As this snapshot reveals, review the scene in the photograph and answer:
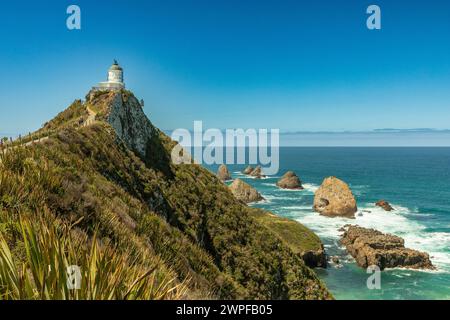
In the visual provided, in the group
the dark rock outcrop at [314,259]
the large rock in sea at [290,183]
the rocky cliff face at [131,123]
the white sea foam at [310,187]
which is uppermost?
the rocky cliff face at [131,123]

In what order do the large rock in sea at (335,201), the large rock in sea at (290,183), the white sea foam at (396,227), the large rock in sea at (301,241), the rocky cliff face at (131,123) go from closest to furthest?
the rocky cliff face at (131,123), the large rock in sea at (301,241), the white sea foam at (396,227), the large rock in sea at (335,201), the large rock in sea at (290,183)

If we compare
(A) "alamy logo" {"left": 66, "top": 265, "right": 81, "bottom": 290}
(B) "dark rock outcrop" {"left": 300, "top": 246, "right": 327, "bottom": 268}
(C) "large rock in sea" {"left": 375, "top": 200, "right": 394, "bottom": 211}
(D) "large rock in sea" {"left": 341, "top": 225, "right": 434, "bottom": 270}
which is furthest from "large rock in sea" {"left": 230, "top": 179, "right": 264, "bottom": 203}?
(A) "alamy logo" {"left": 66, "top": 265, "right": 81, "bottom": 290}

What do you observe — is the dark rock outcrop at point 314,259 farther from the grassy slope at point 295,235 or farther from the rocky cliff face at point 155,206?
the rocky cliff face at point 155,206

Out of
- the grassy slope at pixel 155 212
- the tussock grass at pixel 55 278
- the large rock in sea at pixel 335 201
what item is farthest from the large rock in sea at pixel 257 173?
the tussock grass at pixel 55 278

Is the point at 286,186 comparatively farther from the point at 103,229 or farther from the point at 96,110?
the point at 103,229

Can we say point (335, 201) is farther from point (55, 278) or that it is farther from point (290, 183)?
point (55, 278)
